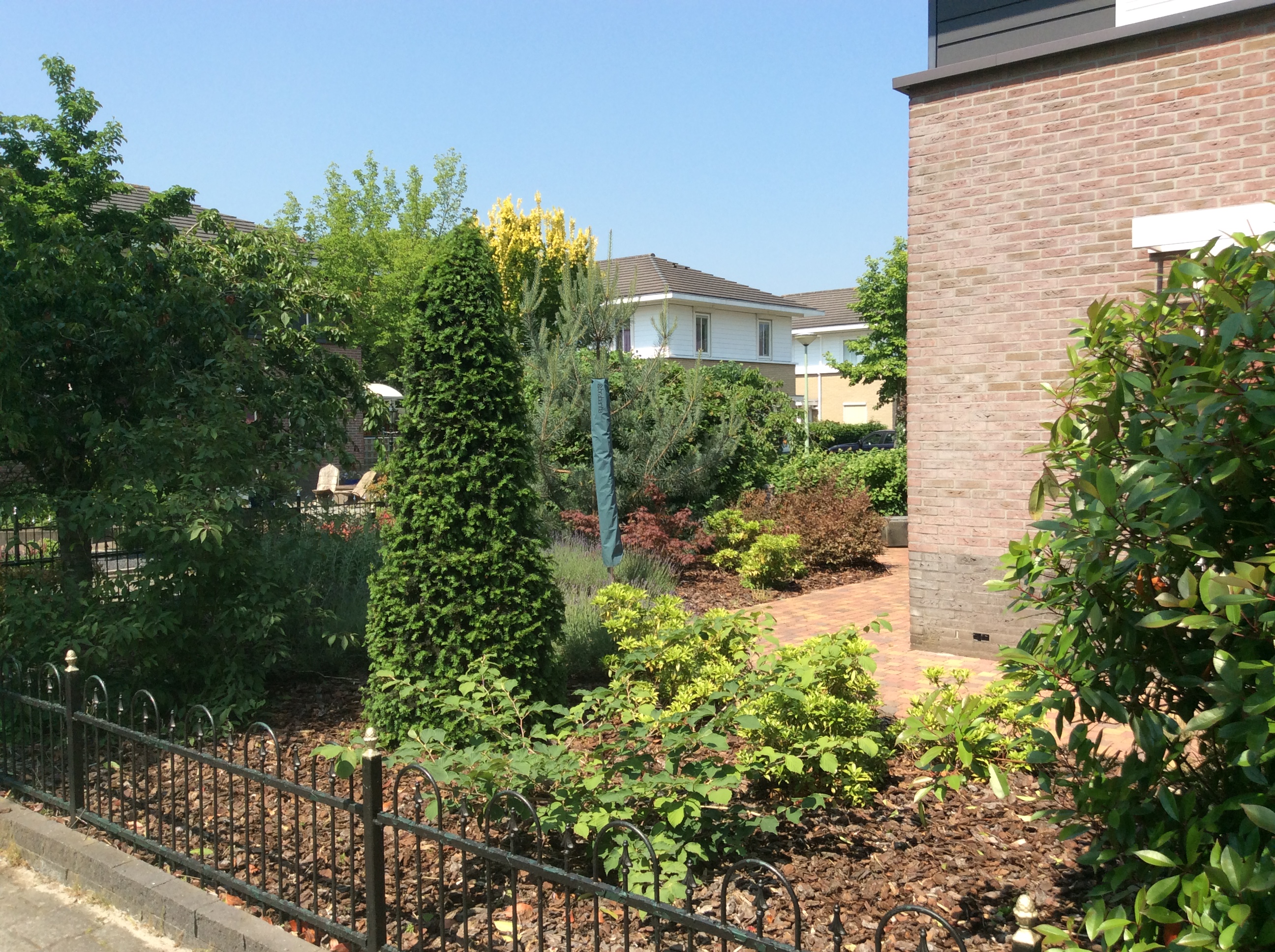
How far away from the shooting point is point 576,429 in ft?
42.7

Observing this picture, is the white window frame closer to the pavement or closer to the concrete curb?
the concrete curb

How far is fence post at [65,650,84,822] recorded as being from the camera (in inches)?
189

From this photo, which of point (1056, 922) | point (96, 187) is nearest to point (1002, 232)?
point (1056, 922)

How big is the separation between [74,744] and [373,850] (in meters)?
2.38

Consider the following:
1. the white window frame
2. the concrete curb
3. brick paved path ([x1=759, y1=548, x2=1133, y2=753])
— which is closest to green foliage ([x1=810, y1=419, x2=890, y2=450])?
the white window frame

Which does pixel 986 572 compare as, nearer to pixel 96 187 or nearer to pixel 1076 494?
pixel 1076 494

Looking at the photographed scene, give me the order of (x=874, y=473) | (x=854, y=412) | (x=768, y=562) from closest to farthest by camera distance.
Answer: (x=768, y=562)
(x=874, y=473)
(x=854, y=412)

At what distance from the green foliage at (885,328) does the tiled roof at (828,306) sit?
1627cm

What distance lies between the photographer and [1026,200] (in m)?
7.30

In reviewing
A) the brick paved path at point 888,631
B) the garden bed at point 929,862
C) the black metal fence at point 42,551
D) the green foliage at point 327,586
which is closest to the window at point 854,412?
the brick paved path at point 888,631

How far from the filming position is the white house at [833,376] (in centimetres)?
4941

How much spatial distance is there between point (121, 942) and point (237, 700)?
2060 mm

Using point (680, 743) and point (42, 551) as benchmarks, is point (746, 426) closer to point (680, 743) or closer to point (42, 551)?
point (42, 551)

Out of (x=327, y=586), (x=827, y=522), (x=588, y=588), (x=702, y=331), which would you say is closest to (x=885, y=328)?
(x=702, y=331)
